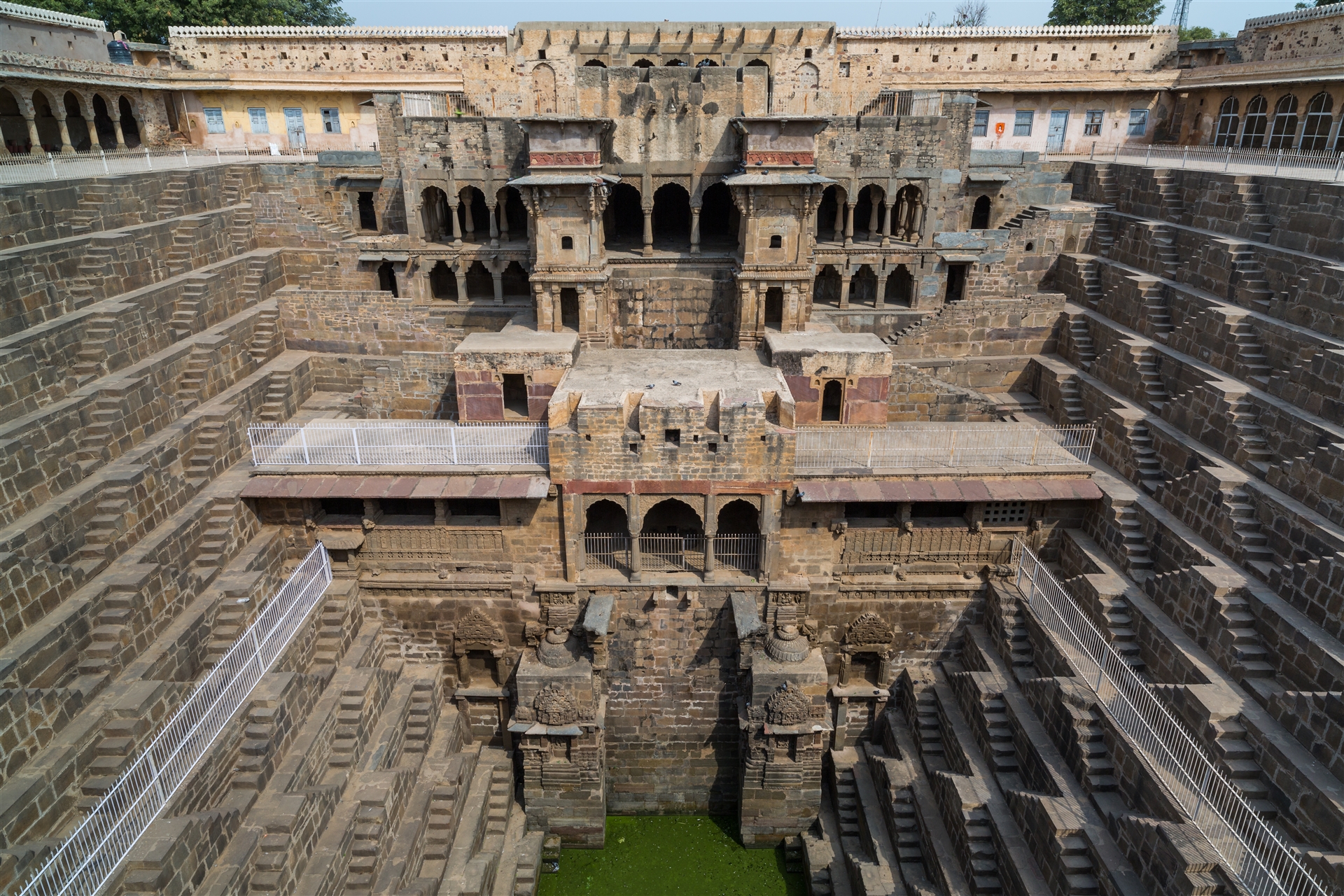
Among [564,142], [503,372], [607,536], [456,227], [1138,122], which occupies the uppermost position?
[1138,122]

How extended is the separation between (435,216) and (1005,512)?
21.8 metres

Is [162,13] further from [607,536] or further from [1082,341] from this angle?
[1082,341]

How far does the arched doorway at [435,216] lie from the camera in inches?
1091

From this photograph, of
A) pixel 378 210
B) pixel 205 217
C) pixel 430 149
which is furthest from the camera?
pixel 378 210

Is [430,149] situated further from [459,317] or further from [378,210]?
[459,317]

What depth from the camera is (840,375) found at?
72.6 ft

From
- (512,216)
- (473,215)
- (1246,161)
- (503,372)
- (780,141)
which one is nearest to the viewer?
(503,372)

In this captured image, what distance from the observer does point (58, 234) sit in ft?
65.6

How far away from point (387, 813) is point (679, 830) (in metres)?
7.87

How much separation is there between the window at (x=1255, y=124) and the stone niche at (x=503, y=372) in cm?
3300

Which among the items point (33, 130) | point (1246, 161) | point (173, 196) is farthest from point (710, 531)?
point (33, 130)

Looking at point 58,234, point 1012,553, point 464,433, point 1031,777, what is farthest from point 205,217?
point 1031,777

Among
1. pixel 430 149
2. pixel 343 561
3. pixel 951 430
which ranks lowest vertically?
pixel 343 561

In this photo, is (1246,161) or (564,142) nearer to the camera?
(564,142)
